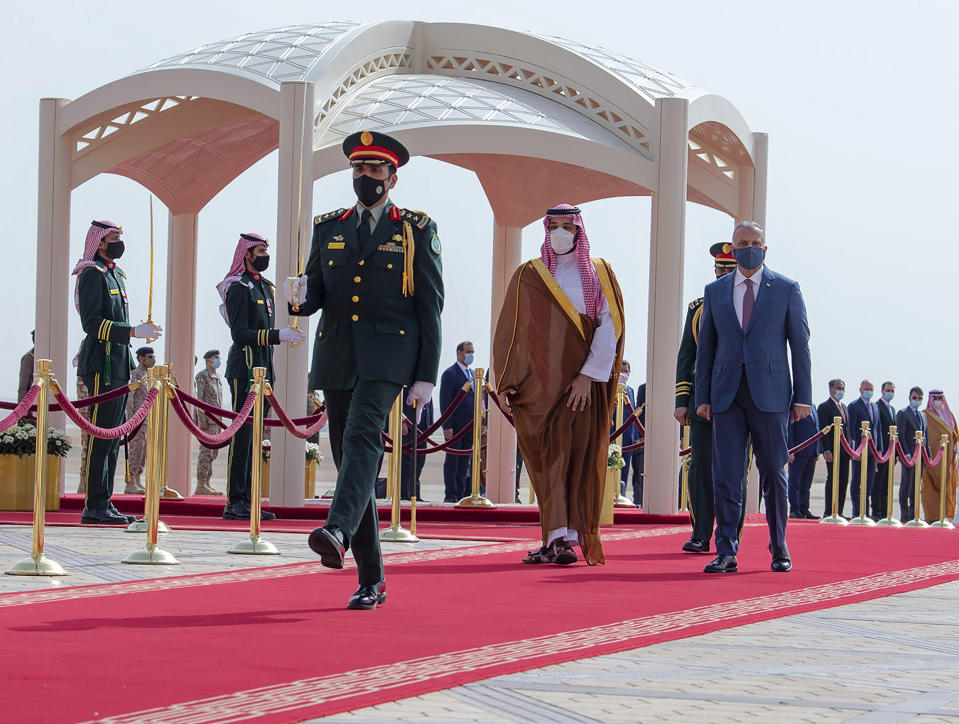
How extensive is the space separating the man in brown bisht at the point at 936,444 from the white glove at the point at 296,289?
15384 mm

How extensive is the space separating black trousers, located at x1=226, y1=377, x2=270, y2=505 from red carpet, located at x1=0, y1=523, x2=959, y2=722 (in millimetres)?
3202

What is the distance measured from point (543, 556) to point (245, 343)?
4.06m

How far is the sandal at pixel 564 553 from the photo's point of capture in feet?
27.0

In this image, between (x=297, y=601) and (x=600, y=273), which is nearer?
(x=297, y=601)

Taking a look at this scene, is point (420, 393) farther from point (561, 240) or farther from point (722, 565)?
point (722, 565)

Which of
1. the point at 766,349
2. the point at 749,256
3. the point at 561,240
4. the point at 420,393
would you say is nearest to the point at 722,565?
the point at 766,349

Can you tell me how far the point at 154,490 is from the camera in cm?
823

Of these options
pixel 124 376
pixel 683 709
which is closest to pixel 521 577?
pixel 683 709

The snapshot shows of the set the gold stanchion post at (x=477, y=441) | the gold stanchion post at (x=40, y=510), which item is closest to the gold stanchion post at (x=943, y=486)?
the gold stanchion post at (x=477, y=441)

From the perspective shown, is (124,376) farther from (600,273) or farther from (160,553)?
(600,273)

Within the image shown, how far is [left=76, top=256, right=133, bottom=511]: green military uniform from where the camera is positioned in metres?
10.8

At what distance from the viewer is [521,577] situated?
7.62m

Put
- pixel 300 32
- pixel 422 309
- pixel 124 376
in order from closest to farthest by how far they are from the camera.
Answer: pixel 422 309 < pixel 124 376 < pixel 300 32

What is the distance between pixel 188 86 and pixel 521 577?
21.6ft
